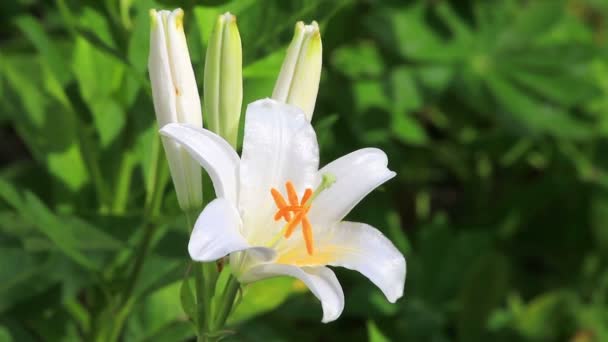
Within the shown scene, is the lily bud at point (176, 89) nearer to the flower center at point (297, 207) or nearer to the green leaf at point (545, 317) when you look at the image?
the flower center at point (297, 207)

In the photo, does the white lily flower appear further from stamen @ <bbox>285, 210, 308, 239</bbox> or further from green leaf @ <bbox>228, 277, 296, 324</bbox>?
green leaf @ <bbox>228, 277, 296, 324</bbox>

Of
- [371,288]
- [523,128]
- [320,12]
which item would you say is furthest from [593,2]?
[320,12]

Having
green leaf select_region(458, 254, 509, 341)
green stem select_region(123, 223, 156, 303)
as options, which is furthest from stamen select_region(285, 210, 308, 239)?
green leaf select_region(458, 254, 509, 341)

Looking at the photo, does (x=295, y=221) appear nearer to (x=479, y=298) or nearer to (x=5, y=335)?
(x=5, y=335)

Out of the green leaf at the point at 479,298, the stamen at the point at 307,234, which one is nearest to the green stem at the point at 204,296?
the stamen at the point at 307,234

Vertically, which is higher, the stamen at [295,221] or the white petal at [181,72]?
the white petal at [181,72]

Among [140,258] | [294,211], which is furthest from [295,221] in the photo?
[140,258]
